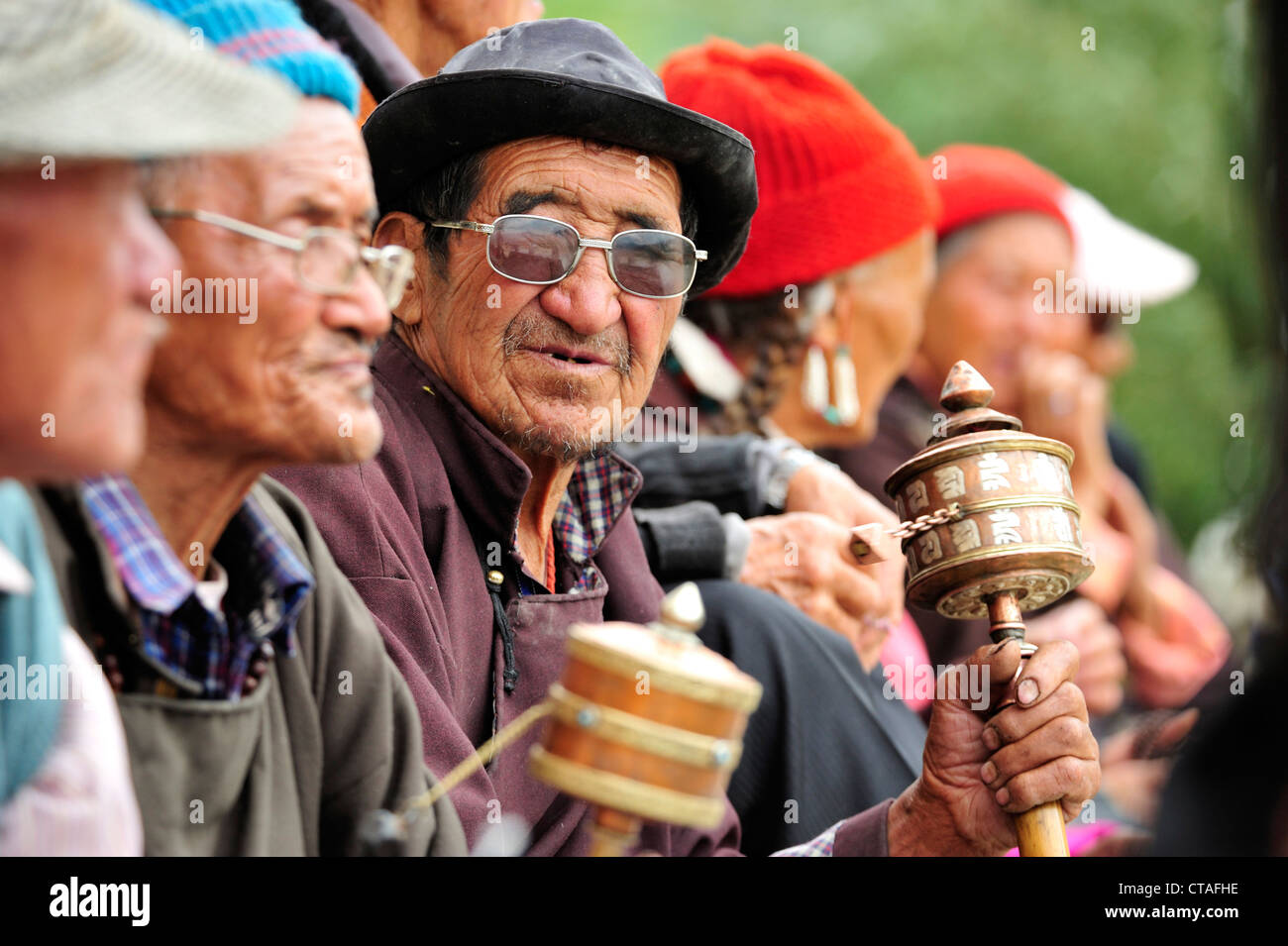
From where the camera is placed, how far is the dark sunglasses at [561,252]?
2.94 meters

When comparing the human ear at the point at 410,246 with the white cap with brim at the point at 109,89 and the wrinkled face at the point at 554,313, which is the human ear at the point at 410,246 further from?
the white cap with brim at the point at 109,89

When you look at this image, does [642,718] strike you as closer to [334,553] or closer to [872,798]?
[334,553]

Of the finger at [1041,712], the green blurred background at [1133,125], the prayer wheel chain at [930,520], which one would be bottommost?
the finger at [1041,712]

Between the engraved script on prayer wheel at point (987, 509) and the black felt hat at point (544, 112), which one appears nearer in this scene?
the engraved script on prayer wheel at point (987, 509)

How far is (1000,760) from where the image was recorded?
9.29ft

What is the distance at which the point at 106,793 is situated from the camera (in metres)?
1.64

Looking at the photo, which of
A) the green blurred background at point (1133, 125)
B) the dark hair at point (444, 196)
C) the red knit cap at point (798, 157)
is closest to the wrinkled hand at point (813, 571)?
the dark hair at point (444, 196)

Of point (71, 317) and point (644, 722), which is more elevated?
point (71, 317)

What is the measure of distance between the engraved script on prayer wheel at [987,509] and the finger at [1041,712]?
0.61 feet

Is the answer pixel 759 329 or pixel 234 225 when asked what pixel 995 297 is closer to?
pixel 759 329

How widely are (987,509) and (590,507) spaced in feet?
3.29

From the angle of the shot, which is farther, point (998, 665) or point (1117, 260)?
point (1117, 260)

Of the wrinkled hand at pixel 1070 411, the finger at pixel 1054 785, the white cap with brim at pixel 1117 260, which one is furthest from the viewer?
the white cap with brim at pixel 1117 260

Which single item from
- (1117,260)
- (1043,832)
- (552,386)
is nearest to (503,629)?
(552,386)
